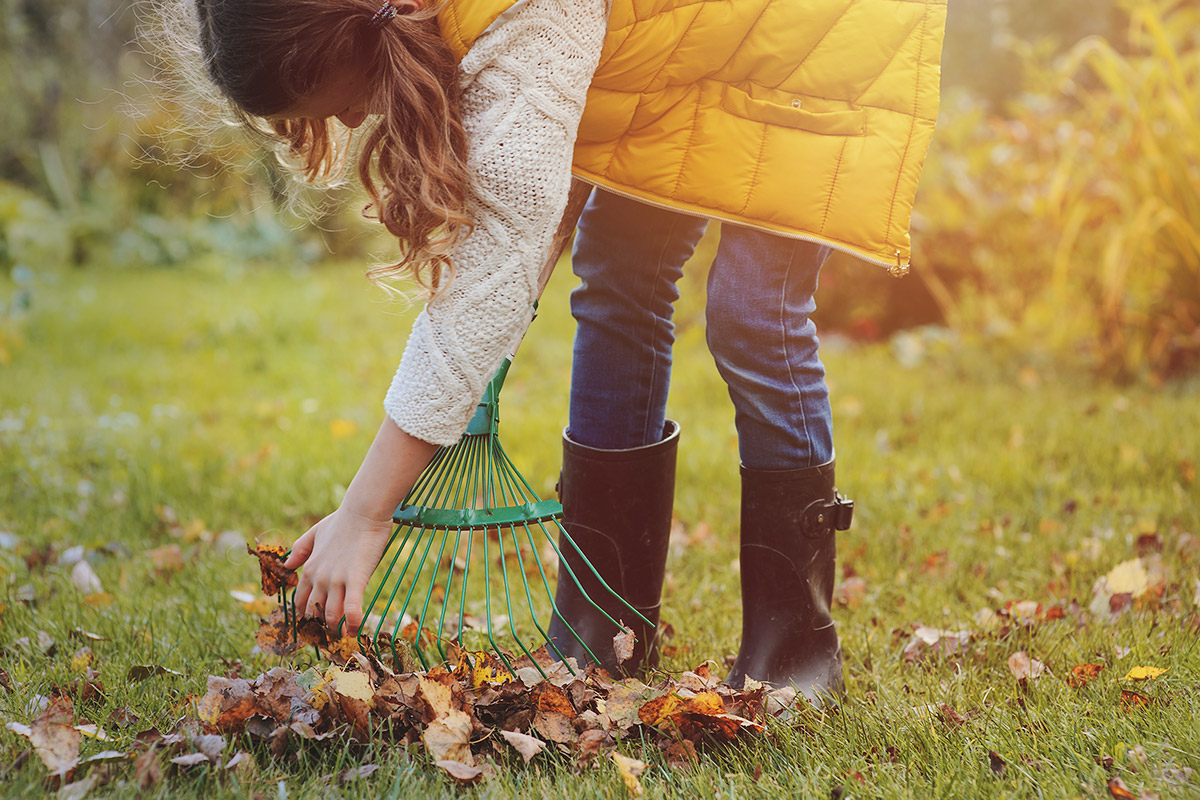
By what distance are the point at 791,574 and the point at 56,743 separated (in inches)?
41.8

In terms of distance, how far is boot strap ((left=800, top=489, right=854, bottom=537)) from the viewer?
1535 mm

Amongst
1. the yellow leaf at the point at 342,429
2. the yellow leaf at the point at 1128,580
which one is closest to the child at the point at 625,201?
the yellow leaf at the point at 1128,580

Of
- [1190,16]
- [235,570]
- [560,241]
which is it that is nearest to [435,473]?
[560,241]

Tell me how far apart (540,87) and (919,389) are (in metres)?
2.83

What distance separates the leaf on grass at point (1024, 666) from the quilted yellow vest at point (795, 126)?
2.24 feet

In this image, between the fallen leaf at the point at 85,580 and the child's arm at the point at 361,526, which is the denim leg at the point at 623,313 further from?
the fallen leaf at the point at 85,580

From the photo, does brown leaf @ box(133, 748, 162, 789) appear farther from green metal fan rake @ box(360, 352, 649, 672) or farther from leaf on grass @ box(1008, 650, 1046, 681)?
leaf on grass @ box(1008, 650, 1046, 681)

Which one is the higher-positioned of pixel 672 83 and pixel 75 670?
pixel 672 83

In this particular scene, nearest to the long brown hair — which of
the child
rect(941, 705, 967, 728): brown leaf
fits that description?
the child

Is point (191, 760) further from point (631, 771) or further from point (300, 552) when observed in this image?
point (631, 771)

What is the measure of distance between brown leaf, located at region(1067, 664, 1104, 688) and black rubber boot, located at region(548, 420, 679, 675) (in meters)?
0.65

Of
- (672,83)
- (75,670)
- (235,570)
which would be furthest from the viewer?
(235,570)

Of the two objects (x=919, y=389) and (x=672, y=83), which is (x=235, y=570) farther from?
(x=919, y=389)

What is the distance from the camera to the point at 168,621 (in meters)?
1.76
